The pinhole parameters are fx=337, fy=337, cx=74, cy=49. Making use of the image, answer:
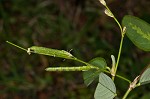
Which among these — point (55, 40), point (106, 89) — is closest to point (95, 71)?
point (106, 89)

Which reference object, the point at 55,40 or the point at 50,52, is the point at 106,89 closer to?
the point at 50,52

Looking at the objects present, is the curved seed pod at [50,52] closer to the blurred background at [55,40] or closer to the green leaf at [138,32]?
the green leaf at [138,32]

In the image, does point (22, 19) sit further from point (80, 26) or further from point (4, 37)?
point (80, 26)

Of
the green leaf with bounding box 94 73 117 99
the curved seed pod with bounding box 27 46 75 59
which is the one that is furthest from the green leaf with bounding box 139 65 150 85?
the curved seed pod with bounding box 27 46 75 59

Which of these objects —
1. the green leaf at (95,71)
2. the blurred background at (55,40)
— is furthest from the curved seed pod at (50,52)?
the blurred background at (55,40)

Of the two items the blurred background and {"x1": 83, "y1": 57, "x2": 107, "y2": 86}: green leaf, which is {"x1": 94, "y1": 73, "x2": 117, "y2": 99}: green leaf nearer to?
{"x1": 83, "y1": 57, "x2": 107, "y2": 86}: green leaf

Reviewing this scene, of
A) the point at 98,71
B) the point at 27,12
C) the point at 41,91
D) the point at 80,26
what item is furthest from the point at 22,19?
the point at 98,71
